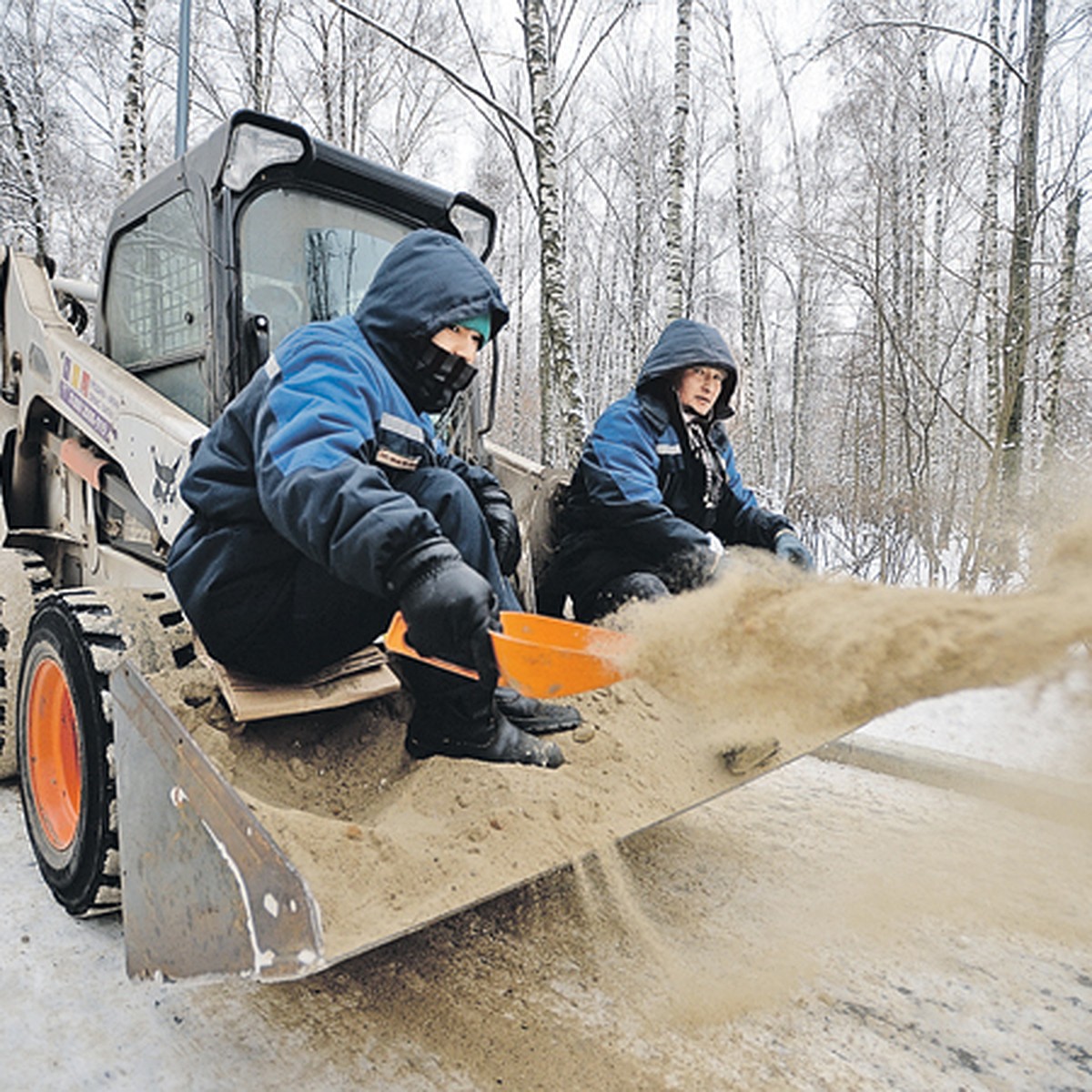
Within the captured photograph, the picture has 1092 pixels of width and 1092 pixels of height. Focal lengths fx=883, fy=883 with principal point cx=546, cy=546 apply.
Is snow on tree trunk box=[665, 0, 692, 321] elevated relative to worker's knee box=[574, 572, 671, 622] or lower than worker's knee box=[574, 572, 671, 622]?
elevated

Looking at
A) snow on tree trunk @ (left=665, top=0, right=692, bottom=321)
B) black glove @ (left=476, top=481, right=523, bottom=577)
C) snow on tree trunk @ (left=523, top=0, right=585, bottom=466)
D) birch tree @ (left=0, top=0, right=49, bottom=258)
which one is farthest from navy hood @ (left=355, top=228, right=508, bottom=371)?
birch tree @ (left=0, top=0, right=49, bottom=258)

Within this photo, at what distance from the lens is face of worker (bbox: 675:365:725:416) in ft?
11.6

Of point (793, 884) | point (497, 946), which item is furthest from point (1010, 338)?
point (497, 946)

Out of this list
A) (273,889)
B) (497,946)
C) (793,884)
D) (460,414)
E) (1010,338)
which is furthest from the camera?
A: (1010,338)

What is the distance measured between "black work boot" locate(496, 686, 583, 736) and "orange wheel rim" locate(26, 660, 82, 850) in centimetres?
125

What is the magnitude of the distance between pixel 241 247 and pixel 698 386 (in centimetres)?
177

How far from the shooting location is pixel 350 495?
5.80 ft

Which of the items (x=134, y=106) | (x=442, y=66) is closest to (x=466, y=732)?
(x=442, y=66)

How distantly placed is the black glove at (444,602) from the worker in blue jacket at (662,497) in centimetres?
140

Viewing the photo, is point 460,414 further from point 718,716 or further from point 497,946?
point 497,946

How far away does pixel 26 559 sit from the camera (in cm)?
351

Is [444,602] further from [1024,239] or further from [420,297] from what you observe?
[1024,239]

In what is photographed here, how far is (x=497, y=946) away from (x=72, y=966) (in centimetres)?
109

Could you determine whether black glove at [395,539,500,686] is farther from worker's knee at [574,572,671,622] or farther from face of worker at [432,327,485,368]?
worker's knee at [574,572,671,622]
